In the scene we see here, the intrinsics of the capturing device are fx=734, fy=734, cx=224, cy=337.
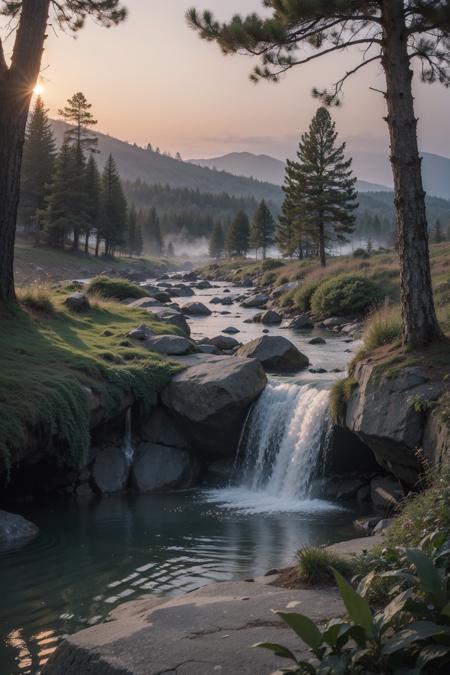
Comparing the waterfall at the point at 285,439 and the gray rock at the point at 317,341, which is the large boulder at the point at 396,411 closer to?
the waterfall at the point at 285,439

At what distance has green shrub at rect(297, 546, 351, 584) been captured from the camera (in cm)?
605

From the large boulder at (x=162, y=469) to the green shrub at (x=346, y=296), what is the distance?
17888mm

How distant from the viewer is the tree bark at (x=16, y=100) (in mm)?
14344

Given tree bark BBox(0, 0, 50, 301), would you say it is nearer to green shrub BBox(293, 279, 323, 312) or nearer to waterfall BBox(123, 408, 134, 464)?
waterfall BBox(123, 408, 134, 464)

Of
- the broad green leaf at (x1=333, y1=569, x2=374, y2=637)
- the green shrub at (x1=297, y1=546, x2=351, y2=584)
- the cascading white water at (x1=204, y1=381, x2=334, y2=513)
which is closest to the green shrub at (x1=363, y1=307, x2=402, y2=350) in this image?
the cascading white water at (x1=204, y1=381, x2=334, y2=513)

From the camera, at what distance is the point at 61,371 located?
1266 centimetres

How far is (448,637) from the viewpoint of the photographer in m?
3.53

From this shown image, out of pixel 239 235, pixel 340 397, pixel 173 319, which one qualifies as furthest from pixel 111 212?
pixel 340 397

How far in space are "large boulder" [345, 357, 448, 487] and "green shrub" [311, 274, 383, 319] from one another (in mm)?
19216

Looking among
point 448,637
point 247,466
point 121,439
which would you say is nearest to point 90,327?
point 121,439

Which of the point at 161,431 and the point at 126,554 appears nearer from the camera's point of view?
the point at 126,554

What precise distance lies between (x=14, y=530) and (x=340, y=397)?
212 inches

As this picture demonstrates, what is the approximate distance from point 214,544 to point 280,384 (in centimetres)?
534

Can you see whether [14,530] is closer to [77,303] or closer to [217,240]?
[77,303]
